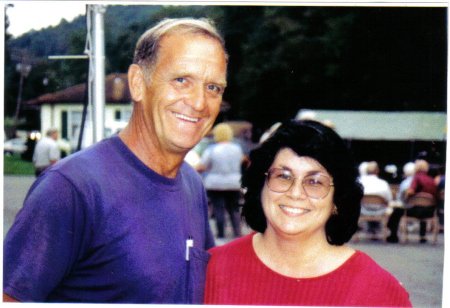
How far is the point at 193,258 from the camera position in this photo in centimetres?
177

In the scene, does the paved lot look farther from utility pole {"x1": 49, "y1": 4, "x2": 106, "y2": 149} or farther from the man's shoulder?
the man's shoulder

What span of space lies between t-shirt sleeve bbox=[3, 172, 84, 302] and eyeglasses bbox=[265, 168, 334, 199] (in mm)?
682

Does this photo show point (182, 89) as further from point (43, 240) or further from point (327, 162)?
point (43, 240)

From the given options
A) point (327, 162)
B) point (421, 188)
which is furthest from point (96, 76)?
point (421, 188)

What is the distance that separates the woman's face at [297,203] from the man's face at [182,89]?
13.0 inches

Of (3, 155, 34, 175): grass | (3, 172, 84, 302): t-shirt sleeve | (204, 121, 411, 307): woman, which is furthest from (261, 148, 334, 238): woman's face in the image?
(3, 155, 34, 175): grass

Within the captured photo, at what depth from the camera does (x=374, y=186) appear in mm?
6742

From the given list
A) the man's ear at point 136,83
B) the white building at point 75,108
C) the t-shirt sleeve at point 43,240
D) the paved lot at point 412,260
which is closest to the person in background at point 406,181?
the paved lot at point 412,260

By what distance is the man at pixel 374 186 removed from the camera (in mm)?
6703

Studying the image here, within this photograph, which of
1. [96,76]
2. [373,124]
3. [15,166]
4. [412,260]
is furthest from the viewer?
[373,124]

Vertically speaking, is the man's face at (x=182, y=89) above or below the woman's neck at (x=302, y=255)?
above

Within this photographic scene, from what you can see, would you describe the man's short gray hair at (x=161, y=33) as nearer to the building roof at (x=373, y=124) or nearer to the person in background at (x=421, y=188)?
the person in background at (x=421, y=188)

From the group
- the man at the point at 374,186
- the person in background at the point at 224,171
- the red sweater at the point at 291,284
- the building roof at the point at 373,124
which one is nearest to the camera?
the red sweater at the point at 291,284

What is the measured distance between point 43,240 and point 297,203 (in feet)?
2.74
